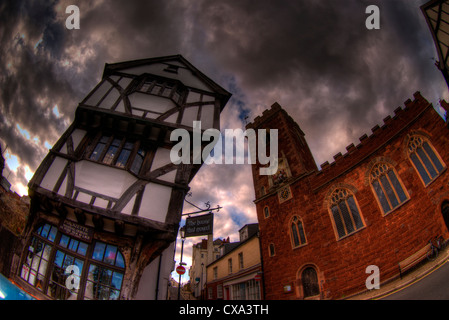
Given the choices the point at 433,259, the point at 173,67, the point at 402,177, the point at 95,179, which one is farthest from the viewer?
the point at 173,67

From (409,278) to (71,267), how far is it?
11.9 m

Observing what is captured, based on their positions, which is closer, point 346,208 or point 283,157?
point 346,208

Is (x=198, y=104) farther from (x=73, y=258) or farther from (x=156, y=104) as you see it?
(x=73, y=258)

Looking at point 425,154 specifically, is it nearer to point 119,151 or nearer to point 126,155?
point 126,155

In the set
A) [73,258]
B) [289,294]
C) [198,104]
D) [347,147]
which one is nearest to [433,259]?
[347,147]

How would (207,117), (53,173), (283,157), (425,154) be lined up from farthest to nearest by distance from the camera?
1. (283,157)
2. (207,117)
3. (425,154)
4. (53,173)

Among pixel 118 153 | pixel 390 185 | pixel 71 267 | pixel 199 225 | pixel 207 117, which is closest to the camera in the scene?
pixel 71 267

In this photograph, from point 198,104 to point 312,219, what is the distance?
10.7m

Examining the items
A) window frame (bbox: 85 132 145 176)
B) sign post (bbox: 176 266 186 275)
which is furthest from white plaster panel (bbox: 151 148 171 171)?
sign post (bbox: 176 266 186 275)

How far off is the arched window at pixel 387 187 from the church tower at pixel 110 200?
381 inches

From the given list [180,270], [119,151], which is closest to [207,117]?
[119,151]

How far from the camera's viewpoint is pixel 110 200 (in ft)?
22.6

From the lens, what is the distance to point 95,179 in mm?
7180

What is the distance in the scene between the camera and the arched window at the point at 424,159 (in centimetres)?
919
